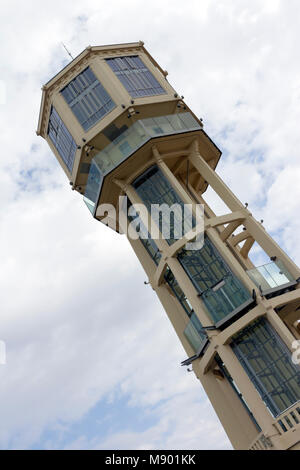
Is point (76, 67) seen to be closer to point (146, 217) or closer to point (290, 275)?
point (146, 217)

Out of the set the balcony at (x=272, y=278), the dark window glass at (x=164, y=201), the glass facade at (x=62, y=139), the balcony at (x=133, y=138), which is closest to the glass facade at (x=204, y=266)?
the dark window glass at (x=164, y=201)

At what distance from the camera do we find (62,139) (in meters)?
30.0

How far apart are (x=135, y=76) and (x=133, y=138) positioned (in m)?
5.37

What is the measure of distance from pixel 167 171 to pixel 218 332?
9.82m

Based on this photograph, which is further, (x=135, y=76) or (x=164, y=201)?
(x=135, y=76)

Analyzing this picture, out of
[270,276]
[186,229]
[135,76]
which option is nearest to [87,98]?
[135,76]

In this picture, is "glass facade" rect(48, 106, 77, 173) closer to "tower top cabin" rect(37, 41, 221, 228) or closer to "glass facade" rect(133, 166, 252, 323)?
"tower top cabin" rect(37, 41, 221, 228)

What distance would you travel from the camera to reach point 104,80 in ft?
92.6

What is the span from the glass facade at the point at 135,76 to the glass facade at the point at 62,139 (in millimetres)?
4803

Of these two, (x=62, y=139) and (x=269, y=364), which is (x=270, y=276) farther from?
(x=62, y=139)

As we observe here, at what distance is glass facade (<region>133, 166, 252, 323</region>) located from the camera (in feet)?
72.1

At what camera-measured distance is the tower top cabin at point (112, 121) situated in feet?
88.2

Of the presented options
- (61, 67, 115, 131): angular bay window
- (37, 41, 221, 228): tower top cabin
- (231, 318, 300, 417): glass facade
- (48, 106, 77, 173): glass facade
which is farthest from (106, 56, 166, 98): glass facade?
(231, 318, 300, 417): glass facade

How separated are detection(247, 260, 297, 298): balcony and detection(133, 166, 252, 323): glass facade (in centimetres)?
105
